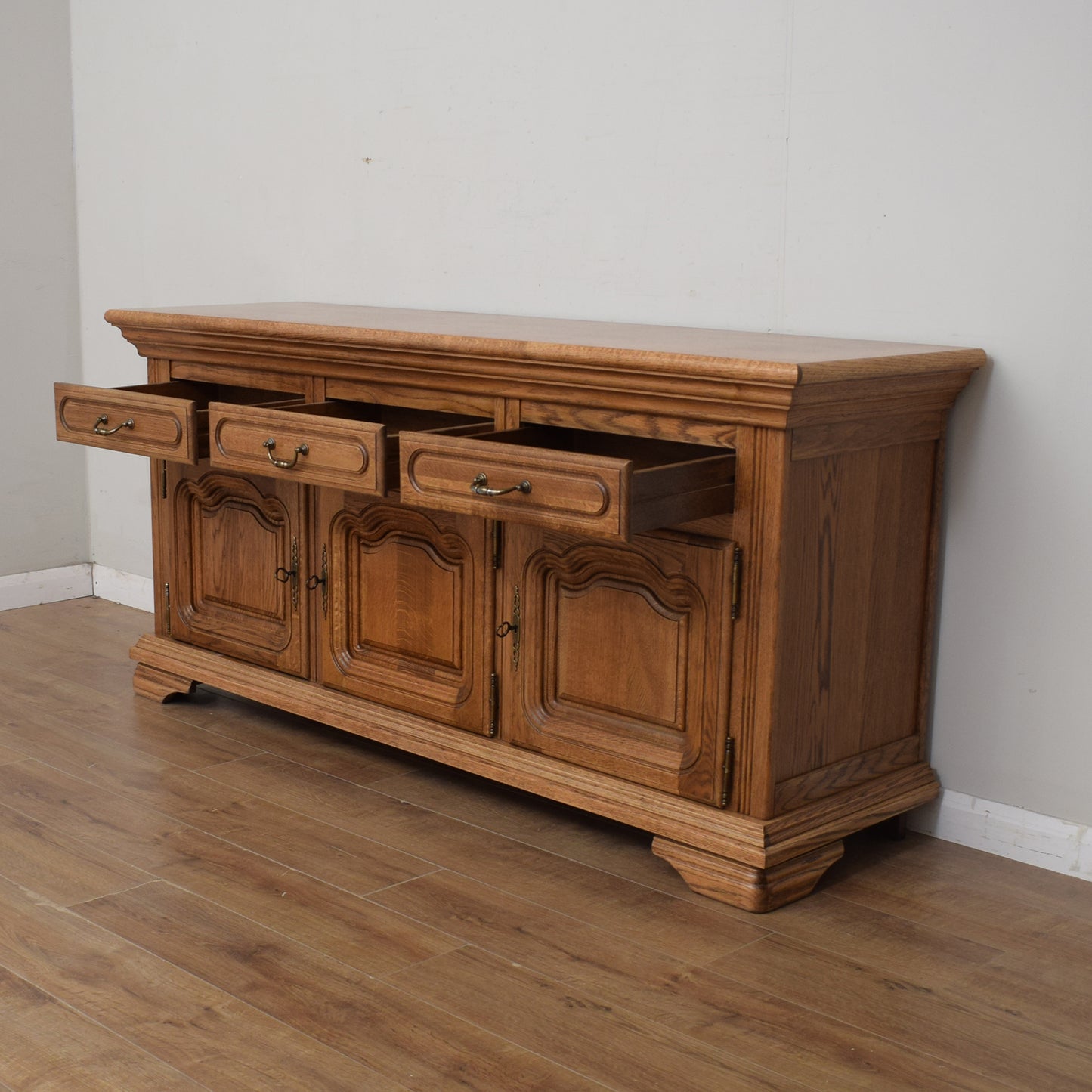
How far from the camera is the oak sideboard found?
2.07 meters

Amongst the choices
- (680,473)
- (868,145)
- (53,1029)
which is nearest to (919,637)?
(680,473)

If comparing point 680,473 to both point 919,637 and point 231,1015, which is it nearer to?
point 919,637

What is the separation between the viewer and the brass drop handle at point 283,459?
7.89 feet

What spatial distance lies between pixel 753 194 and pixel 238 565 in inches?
51.0

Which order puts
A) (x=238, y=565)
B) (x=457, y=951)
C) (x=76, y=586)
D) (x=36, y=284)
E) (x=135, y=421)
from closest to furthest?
(x=457, y=951) < (x=135, y=421) < (x=238, y=565) < (x=36, y=284) < (x=76, y=586)

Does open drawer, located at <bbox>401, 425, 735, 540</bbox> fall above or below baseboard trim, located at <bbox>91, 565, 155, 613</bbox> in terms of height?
above

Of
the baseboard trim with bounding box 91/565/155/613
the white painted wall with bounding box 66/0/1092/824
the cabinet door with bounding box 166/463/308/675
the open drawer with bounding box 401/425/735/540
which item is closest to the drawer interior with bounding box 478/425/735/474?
the open drawer with bounding box 401/425/735/540

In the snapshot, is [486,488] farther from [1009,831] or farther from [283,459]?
[1009,831]

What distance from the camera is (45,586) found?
4.07m

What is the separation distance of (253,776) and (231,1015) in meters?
0.90

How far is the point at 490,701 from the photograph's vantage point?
248cm

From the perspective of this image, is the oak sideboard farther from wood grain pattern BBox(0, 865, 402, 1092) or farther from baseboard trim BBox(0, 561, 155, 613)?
baseboard trim BBox(0, 561, 155, 613)

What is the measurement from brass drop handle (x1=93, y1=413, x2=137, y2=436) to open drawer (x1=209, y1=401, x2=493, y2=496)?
0.67 ft

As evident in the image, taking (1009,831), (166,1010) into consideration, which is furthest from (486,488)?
(1009,831)
